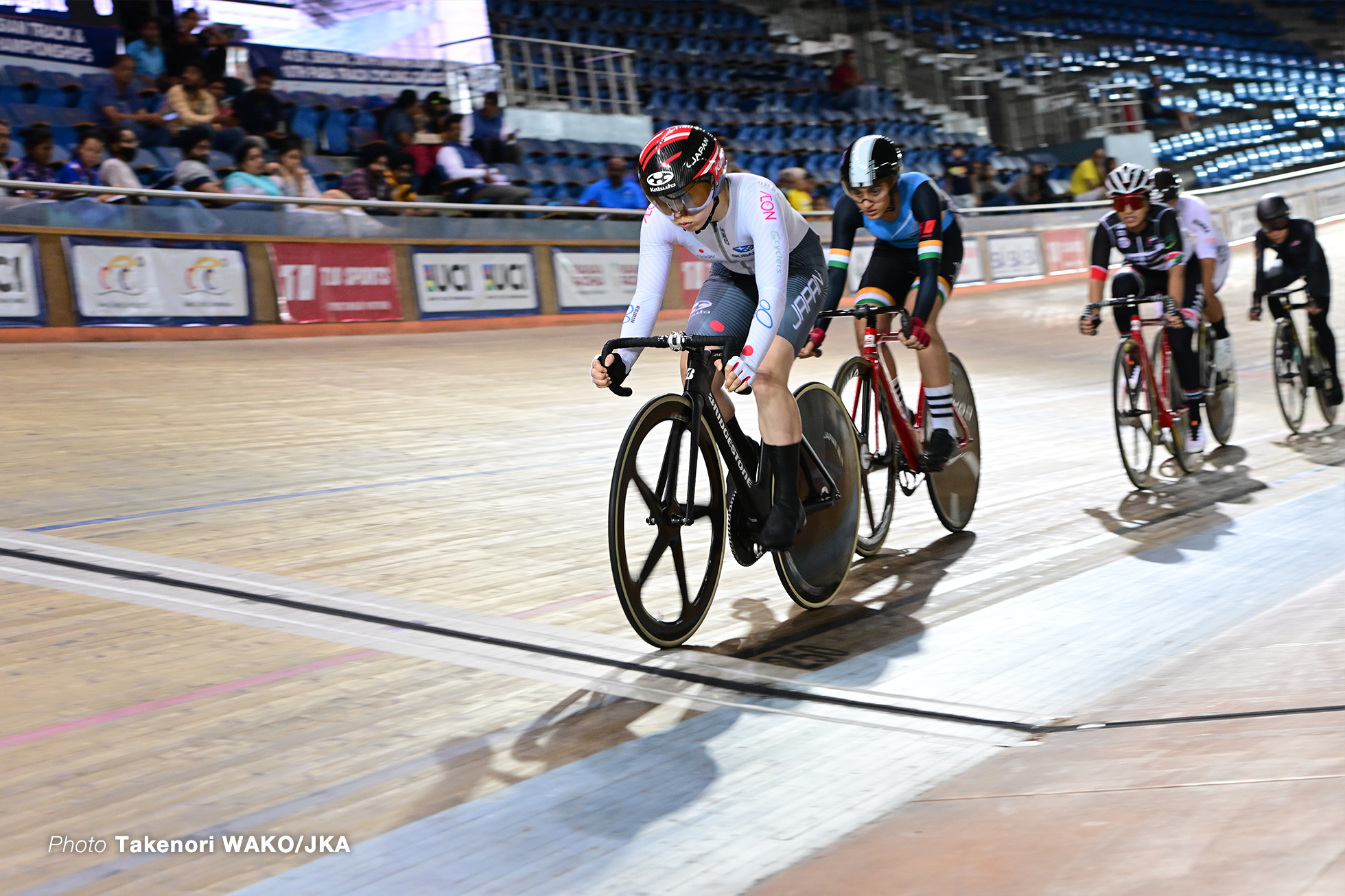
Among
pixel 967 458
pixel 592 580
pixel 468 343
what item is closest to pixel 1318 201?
pixel 468 343

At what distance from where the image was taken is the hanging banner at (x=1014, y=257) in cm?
1752

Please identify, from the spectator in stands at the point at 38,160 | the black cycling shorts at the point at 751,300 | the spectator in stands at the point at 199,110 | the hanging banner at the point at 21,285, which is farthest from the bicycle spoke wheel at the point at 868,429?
the spectator in stands at the point at 199,110

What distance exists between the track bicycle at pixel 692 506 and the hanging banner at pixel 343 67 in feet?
40.3

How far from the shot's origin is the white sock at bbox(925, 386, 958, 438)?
464 centimetres

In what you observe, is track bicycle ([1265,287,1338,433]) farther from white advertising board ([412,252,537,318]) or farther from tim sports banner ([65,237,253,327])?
tim sports banner ([65,237,253,327])

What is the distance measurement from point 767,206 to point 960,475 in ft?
6.24

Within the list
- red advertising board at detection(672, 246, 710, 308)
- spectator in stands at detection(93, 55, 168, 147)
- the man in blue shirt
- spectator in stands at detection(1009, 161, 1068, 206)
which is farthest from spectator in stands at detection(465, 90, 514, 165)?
spectator in stands at detection(1009, 161, 1068, 206)

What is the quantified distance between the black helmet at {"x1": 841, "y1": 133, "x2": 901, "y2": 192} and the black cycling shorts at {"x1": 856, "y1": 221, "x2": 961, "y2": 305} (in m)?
0.40

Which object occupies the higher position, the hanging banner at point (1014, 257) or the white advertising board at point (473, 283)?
the white advertising board at point (473, 283)

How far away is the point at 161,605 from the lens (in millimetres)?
3369

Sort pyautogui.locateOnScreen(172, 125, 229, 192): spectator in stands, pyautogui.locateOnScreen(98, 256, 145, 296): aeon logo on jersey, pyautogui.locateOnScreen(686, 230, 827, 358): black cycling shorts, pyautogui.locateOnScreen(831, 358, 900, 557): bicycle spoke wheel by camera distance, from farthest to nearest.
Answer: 1. pyautogui.locateOnScreen(172, 125, 229, 192): spectator in stands
2. pyautogui.locateOnScreen(98, 256, 145, 296): aeon logo on jersey
3. pyautogui.locateOnScreen(831, 358, 900, 557): bicycle spoke wheel
4. pyautogui.locateOnScreen(686, 230, 827, 358): black cycling shorts

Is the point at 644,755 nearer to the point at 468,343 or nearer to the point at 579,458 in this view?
the point at 579,458

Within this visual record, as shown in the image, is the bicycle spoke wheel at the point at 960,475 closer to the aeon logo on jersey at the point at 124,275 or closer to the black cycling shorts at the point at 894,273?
the black cycling shorts at the point at 894,273

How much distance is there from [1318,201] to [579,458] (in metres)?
20.1
